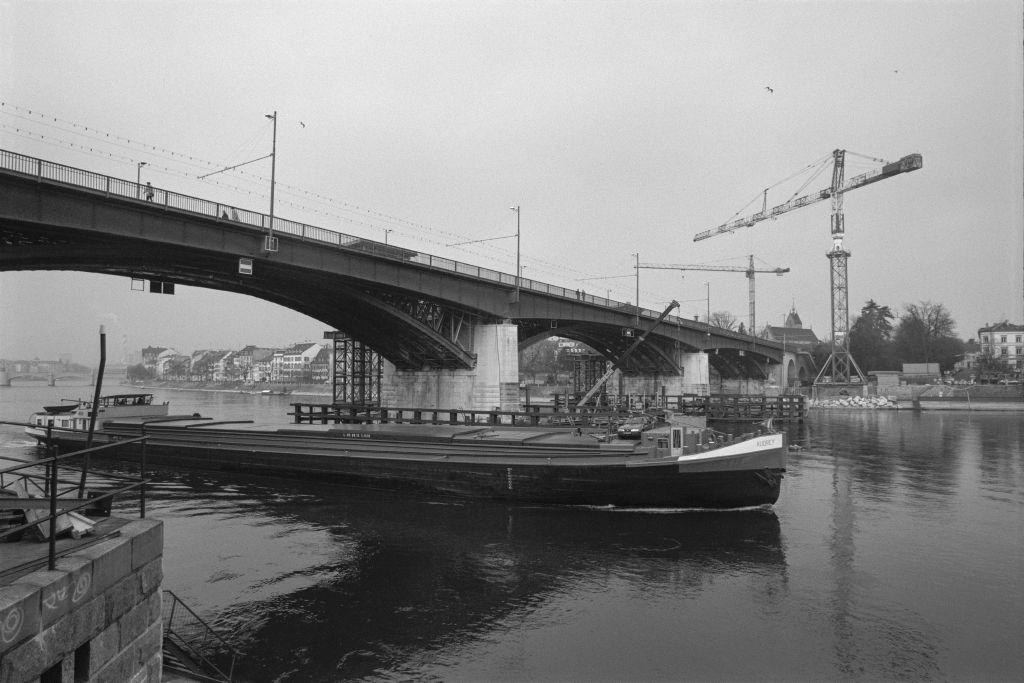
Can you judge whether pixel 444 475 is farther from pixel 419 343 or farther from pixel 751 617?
pixel 419 343

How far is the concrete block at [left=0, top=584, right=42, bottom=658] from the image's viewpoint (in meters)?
4.50

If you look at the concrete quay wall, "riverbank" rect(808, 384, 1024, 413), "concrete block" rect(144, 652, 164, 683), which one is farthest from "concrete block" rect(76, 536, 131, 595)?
"riverbank" rect(808, 384, 1024, 413)

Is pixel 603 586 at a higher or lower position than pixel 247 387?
lower

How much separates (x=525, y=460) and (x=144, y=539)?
16589 mm

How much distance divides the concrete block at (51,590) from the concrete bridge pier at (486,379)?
40830mm

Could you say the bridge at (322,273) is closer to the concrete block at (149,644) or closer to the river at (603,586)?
the river at (603,586)

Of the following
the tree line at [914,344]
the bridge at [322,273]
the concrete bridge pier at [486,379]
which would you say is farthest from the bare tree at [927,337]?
the concrete bridge pier at [486,379]

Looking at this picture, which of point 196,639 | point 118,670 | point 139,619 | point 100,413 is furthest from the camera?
point 100,413

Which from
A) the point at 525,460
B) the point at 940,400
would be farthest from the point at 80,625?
the point at 940,400

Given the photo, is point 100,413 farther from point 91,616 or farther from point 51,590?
point 51,590

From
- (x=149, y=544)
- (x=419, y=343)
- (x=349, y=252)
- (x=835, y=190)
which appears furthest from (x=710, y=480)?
(x=835, y=190)

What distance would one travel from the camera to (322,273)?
1362 inches

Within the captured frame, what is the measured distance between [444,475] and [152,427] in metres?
20.2

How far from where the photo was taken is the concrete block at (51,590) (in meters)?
4.89
